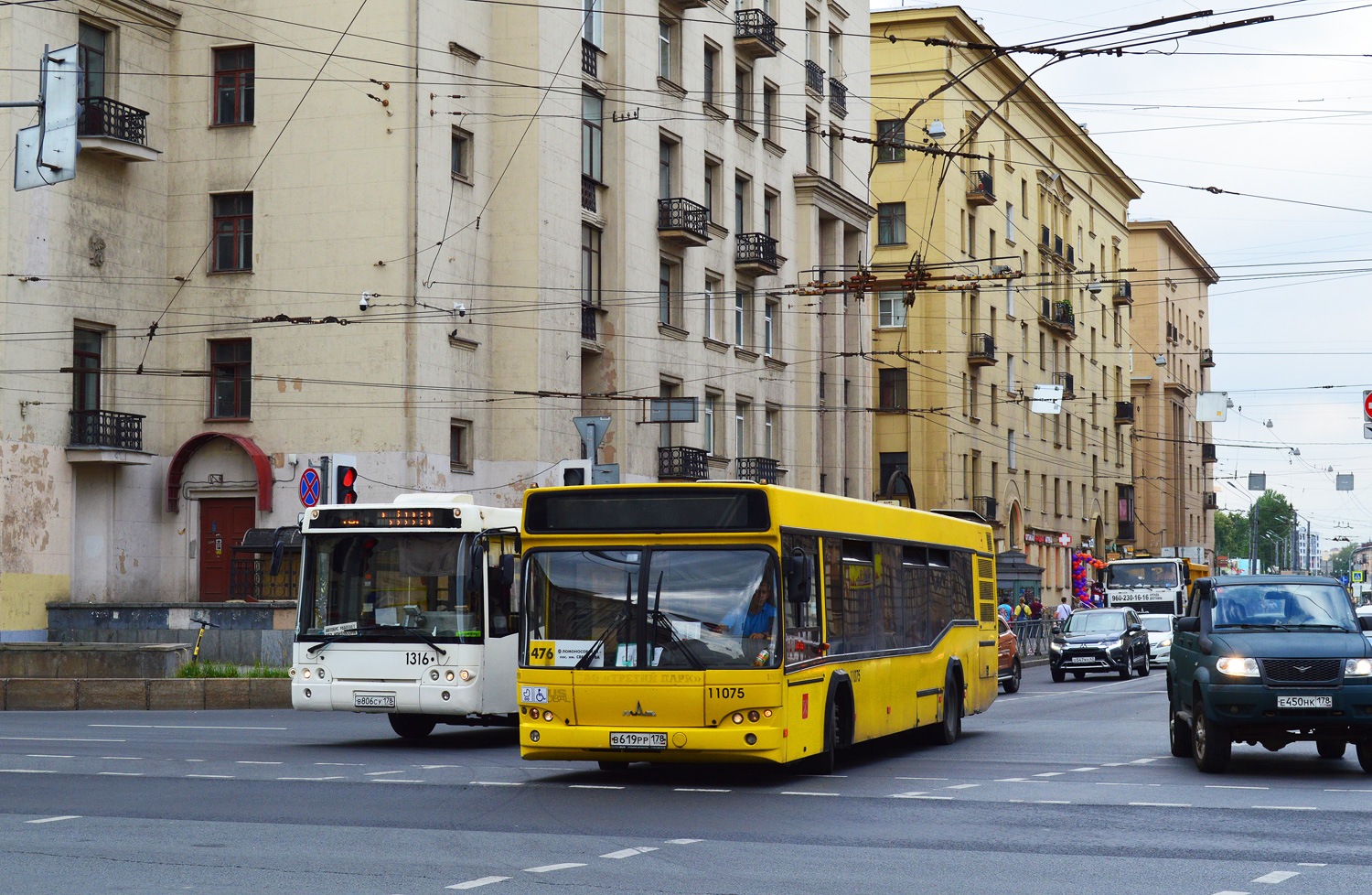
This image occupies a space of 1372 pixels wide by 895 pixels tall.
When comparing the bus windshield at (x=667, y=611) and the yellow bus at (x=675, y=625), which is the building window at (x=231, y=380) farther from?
the bus windshield at (x=667, y=611)

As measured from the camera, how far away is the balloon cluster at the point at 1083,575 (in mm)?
68125

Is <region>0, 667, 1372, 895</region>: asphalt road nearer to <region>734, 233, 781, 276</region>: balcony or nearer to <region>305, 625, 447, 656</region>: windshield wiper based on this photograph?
<region>305, 625, 447, 656</region>: windshield wiper

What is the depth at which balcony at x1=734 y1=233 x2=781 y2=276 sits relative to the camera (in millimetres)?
48031

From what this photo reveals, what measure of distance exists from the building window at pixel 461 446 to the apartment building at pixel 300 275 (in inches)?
2.7

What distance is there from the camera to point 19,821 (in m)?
12.2

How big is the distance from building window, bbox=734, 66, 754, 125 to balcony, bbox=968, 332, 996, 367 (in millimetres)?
18904

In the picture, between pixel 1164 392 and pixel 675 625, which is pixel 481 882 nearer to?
pixel 675 625

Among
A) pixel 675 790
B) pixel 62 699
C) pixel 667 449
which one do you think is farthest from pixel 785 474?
pixel 675 790

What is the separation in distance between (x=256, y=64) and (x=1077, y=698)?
22.1m

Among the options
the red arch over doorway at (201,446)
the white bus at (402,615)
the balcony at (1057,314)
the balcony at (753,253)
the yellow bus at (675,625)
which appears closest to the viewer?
the yellow bus at (675,625)

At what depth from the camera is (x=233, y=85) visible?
38000mm

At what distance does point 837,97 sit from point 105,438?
27544 millimetres

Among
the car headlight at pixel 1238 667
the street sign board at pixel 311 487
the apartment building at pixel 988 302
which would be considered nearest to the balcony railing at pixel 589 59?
the apartment building at pixel 988 302

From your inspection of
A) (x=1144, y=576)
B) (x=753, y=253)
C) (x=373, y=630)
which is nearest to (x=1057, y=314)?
(x=1144, y=576)
